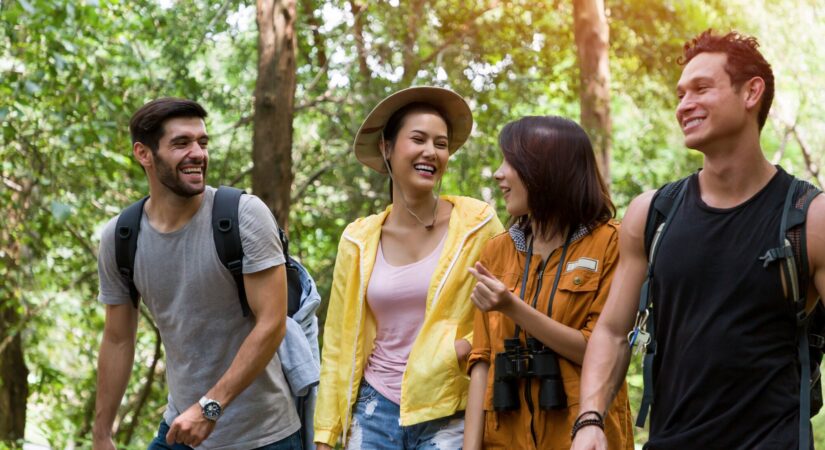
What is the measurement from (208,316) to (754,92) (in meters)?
2.40

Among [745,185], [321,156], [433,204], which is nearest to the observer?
[745,185]

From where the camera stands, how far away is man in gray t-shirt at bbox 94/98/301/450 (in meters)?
4.27

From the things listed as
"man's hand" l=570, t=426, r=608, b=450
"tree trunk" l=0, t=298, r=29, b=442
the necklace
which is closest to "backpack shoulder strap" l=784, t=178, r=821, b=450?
"man's hand" l=570, t=426, r=608, b=450

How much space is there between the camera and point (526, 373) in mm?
3625

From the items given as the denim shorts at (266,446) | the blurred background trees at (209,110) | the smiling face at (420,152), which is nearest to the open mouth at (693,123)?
the smiling face at (420,152)

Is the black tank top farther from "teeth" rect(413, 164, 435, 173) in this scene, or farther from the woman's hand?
"teeth" rect(413, 164, 435, 173)

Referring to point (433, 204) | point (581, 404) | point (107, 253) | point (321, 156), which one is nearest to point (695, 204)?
point (581, 404)

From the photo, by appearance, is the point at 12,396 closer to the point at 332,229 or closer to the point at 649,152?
the point at 332,229

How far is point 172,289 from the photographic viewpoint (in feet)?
14.7

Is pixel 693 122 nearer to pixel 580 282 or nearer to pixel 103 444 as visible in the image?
pixel 580 282

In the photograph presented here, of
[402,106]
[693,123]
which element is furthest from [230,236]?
[693,123]

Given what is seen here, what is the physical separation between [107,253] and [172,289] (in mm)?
381

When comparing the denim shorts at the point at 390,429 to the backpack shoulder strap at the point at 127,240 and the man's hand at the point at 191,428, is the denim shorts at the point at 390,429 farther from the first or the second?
the backpack shoulder strap at the point at 127,240

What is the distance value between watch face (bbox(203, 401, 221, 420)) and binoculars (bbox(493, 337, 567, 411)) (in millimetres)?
1196
